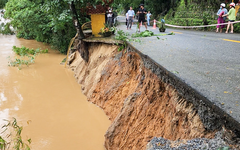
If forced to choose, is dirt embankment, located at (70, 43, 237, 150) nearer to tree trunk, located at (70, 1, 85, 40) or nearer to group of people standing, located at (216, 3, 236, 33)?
tree trunk, located at (70, 1, 85, 40)

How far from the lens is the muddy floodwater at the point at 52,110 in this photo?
19.6 feet

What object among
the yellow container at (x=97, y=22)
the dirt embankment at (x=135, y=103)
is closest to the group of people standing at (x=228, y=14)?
the yellow container at (x=97, y=22)

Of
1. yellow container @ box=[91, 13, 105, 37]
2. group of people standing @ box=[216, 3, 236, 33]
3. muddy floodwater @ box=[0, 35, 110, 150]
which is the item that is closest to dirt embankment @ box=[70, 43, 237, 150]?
muddy floodwater @ box=[0, 35, 110, 150]

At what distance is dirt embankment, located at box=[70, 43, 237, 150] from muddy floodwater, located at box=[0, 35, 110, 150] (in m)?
0.59

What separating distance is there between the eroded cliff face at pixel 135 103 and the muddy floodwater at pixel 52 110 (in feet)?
1.88

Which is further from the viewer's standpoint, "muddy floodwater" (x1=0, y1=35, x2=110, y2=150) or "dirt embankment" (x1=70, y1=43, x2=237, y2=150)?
"muddy floodwater" (x1=0, y1=35, x2=110, y2=150)

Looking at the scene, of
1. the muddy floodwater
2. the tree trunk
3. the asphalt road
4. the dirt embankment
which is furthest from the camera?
the tree trunk

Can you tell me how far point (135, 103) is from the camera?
5.27m

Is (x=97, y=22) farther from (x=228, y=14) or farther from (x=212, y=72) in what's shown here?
(x=212, y=72)

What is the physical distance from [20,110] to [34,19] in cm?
1021

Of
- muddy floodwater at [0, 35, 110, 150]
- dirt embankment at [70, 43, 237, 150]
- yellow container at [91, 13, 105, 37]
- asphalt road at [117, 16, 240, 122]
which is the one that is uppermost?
yellow container at [91, 13, 105, 37]

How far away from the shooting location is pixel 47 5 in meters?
8.96

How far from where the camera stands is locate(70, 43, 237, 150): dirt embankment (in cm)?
342

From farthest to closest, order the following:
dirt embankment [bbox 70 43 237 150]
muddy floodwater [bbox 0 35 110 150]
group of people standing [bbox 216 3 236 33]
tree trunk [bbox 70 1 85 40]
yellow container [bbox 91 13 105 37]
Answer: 1. group of people standing [bbox 216 3 236 33]
2. yellow container [bbox 91 13 105 37]
3. tree trunk [bbox 70 1 85 40]
4. muddy floodwater [bbox 0 35 110 150]
5. dirt embankment [bbox 70 43 237 150]
